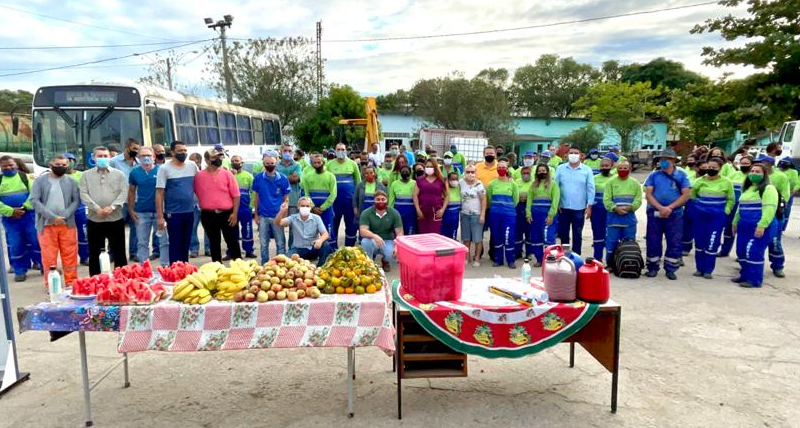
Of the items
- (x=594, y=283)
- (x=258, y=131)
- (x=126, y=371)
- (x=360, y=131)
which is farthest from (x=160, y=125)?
(x=360, y=131)

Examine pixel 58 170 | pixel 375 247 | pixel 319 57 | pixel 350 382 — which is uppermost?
pixel 319 57

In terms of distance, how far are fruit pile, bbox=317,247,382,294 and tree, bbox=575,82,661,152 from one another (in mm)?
37995

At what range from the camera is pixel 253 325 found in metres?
3.69

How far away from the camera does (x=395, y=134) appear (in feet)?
146

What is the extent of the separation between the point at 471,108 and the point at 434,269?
→ 110ft

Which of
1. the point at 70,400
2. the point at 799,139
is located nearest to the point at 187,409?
the point at 70,400

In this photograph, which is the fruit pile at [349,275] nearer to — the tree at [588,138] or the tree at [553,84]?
the tree at [588,138]

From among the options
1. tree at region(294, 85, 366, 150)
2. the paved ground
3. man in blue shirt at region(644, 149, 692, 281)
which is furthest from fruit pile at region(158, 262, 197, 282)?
tree at region(294, 85, 366, 150)

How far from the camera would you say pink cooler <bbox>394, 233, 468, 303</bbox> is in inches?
147

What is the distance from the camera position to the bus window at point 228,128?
1667 cm

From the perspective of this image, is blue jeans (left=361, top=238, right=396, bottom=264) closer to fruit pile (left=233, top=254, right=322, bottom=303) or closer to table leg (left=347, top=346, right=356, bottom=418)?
fruit pile (left=233, top=254, right=322, bottom=303)

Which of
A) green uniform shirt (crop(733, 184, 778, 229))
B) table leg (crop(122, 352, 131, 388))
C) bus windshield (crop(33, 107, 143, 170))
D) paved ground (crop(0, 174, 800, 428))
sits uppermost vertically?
bus windshield (crop(33, 107, 143, 170))

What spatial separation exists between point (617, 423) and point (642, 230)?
9.07 meters

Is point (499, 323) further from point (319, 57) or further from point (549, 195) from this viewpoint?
point (319, 57)
